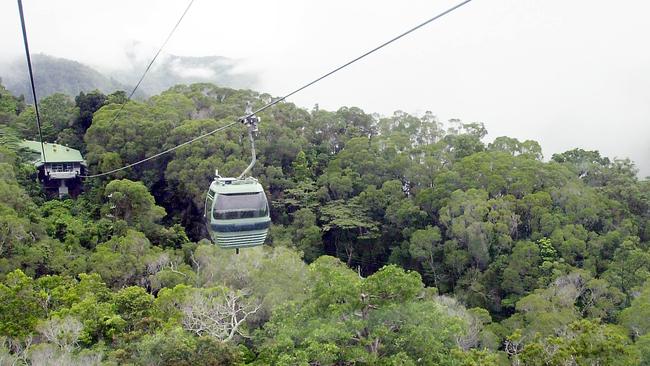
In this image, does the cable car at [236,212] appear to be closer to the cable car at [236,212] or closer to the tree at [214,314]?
the cable car at [236,212]

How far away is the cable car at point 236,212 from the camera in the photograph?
8.02m

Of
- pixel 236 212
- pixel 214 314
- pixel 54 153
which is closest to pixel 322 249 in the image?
pixel 214 314

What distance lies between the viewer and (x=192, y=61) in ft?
243

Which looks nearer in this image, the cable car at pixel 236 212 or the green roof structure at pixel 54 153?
the cable car at pixel 236 212

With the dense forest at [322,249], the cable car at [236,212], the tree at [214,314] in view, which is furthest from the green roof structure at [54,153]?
the cable car at [236,212]

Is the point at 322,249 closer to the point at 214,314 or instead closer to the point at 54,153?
the point at 214,314

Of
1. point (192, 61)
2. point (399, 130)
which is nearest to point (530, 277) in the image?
point (399, 130)

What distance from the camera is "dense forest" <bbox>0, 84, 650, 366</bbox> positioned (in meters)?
9.37

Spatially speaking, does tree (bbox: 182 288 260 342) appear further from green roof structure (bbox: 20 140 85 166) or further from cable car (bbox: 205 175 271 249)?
green roof structure (bbox: 20 140 85 166)

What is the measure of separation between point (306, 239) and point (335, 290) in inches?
375

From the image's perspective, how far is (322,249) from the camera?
19.8 meters

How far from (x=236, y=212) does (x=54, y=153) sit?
16631mm

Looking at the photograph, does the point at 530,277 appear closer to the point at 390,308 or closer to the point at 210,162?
the point at 390,308

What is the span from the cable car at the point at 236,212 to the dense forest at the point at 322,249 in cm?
196
